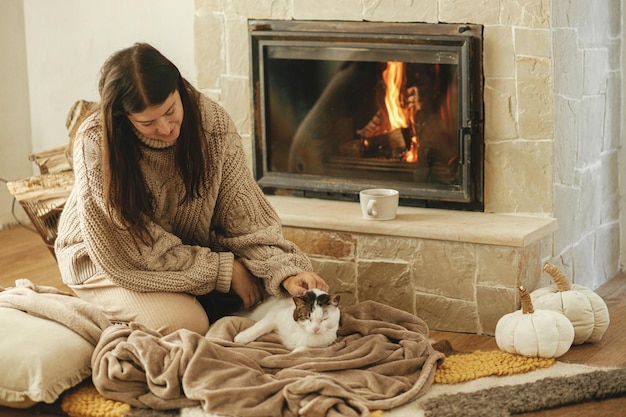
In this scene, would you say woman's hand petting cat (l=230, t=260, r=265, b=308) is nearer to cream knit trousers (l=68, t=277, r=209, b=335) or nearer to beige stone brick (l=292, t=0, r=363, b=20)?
cream knit trousers (l=68, t=277, r=209, b=335)

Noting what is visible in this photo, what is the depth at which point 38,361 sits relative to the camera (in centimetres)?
240

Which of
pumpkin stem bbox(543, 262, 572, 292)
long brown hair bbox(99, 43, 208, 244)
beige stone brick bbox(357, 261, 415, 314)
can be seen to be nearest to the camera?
long brown hair bbox(99, 43, 208, 244)

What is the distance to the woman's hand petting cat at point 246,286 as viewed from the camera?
2715 mm

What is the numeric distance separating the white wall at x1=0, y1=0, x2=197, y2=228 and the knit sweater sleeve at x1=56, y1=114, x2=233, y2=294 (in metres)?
1.27

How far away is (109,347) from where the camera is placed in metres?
2.45

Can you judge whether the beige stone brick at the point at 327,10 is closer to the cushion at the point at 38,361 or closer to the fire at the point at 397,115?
the fire at the point at 397,115

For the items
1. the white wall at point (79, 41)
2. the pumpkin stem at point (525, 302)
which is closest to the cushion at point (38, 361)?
the pumpkin stem at point (525, 302)

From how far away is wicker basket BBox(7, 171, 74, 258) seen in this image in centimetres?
328

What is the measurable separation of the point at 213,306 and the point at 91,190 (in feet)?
1.72

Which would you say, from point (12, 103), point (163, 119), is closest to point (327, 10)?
point (163, 119)

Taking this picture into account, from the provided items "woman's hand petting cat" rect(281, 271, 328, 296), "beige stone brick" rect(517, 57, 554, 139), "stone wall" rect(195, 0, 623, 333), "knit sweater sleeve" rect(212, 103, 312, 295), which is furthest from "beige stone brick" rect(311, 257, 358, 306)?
"beige stone brick" rect(517, 57, 554, 139)

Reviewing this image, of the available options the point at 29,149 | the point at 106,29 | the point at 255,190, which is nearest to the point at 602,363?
the point at 255,190

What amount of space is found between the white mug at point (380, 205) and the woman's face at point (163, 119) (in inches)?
29.8

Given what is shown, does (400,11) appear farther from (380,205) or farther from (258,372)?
(258,372)
